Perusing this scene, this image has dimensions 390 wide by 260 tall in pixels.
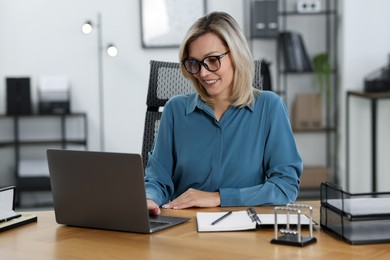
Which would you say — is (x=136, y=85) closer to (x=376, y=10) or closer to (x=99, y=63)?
(x=99, y=63)

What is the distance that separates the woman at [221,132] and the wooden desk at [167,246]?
404 mm

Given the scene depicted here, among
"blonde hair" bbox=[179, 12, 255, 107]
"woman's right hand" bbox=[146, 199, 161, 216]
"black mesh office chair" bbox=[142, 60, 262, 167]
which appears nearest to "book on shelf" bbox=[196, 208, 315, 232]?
"woman's right hand" bbox=[146, 199, 161, 216]

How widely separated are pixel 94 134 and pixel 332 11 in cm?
205

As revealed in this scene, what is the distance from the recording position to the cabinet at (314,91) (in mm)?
5781

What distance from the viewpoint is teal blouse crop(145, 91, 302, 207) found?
244cm

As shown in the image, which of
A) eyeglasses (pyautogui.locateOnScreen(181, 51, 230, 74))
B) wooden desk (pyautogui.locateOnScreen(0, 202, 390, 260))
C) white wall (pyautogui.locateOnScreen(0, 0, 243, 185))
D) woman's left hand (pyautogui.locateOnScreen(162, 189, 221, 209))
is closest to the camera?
wooden desk (pyautogui.locateOnScreen(0, 202, 390, 260))

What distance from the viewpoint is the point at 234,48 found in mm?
2424

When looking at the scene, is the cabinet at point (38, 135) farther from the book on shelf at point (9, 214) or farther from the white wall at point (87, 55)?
the book on shelf at point (9, 214)

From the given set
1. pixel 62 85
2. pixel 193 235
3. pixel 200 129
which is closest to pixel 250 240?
pixel 193 235

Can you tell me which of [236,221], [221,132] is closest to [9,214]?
[236,221]

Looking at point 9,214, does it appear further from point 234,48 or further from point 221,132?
point 234,48

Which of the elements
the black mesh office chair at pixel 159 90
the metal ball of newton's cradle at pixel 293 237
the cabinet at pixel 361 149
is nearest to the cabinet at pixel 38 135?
the cabinet at pixel 361 149

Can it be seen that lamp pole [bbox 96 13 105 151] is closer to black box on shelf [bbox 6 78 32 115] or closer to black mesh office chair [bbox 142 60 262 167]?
black box on shelf [bbox 6 78 32 115]

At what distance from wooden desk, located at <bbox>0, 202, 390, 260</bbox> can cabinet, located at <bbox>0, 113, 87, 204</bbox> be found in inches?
144
